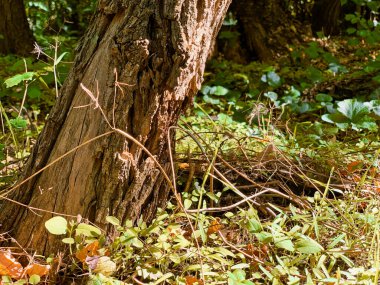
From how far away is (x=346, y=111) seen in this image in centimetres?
346

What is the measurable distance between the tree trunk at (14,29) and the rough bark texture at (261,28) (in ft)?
7.37

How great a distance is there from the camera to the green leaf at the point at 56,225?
5.81ft

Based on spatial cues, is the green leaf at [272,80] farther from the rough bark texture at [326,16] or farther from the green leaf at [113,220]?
the green leaf at [113,220]

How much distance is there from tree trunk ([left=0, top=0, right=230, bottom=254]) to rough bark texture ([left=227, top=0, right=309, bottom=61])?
12.8 ft

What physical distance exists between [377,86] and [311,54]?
90 centimetres

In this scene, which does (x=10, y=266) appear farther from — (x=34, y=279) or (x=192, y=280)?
(x=192, y=280)

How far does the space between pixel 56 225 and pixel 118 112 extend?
448mm

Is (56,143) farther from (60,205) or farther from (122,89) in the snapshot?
(122,89)

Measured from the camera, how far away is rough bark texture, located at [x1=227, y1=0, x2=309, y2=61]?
18.9ft

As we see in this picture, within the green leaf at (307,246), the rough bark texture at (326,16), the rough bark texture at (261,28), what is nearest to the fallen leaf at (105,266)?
the green leaf at (307,246)

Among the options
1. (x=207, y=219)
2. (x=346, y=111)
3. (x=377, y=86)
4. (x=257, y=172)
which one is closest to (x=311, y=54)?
(x=377, y=86)

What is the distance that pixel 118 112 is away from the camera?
1.84 m

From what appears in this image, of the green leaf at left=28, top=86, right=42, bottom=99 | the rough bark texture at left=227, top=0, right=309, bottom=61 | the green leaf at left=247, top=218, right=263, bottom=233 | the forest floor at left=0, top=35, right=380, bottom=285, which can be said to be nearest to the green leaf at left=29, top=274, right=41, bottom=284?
the forest floor at left=0, top=35, right=380, bottom=285

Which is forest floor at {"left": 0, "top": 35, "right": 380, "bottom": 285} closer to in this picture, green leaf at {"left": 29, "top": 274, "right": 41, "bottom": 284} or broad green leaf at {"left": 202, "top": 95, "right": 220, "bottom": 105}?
green leaf at {"left": 29, "top": 274, "right": 41, "bottom": 284}
